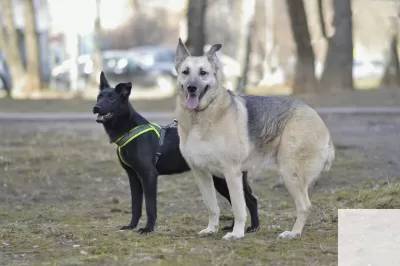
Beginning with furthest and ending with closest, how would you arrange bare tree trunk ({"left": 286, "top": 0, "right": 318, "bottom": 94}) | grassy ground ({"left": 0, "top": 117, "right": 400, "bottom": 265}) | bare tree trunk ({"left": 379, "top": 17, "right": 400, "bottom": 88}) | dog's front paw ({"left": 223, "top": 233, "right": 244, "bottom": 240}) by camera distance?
bare tree trunk ({"left": 379, "top": 17, "right": 400, "bottom": 88}) → bare tree trunk ({"left": 286, "top": 0, "right": 318, "bottom": 94}) → dog's front paw ({"left": 223, "top": 233, "right": 244, "bottom": 240}) → grassy ground ({"left": 0, "top": 117, "right": 400, "bottom": 265})

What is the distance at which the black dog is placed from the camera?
8273 millimetres

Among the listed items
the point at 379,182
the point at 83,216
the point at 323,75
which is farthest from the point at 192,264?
the point at 323,75

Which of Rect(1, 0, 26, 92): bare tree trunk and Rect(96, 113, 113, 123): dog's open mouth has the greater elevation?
Rect(96, 113, 113, 123): dog's open mouth

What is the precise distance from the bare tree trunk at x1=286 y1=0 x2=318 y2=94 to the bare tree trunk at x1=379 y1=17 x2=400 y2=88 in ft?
26.3

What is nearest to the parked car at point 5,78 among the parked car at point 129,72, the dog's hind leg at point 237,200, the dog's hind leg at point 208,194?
the parked car at point 129,72

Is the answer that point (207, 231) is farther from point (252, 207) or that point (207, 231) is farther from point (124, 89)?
point (124, 89)

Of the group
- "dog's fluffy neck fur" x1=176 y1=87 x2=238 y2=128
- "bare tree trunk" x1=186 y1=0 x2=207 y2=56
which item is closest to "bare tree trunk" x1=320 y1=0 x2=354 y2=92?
"bare tree trunk" x1=186 y1=0 x2=207 y2=56

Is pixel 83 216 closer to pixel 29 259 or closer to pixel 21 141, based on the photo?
pixel 29 259

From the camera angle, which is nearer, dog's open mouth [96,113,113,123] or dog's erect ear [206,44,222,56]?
dog's erect ear [206,44,222,56]

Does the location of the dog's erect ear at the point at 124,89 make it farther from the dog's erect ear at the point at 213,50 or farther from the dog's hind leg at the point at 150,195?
the dog's erect ear at the point at 213,50

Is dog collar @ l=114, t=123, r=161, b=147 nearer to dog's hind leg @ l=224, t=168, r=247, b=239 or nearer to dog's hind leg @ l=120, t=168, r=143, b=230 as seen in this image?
dog's hind leg @ l=120, t=168, r=143, b=230

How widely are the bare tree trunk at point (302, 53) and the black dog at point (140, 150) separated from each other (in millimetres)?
16007

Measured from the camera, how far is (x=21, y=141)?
51.2ft

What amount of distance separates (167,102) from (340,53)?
5.33m
